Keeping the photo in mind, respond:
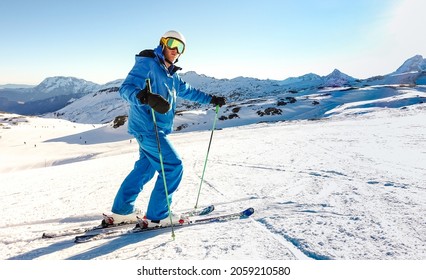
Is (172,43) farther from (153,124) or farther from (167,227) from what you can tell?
(167,227)

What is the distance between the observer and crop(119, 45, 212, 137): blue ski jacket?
3.39 metres

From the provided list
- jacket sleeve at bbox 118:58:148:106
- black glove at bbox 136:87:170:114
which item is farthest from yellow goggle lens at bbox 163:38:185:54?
black glove at bbox 136:87:170:114

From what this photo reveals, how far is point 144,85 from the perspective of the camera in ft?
11.2

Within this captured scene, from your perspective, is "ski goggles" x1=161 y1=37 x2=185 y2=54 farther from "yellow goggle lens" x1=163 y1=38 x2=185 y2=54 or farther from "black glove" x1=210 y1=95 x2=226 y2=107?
"black glove" x1=210 y1=95 x2=226 y2=107

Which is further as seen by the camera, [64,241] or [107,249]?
[64,241]

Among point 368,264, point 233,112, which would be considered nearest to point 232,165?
point 368,264

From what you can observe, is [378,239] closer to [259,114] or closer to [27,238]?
[27,238]

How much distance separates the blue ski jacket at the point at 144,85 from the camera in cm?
339

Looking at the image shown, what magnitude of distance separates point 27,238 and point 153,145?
6.22 ft

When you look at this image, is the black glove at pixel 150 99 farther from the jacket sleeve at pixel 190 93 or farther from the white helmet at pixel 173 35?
the jacket sleeve at pixel 190 93

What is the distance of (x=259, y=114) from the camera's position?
127 ft

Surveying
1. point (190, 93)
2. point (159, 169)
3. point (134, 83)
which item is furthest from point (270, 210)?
point (134, 83)

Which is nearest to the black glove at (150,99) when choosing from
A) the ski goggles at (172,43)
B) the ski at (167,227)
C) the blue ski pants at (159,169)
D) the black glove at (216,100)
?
the blue ski pants at (159,169)

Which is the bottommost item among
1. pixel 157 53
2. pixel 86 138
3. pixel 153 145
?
pixel 86 138
